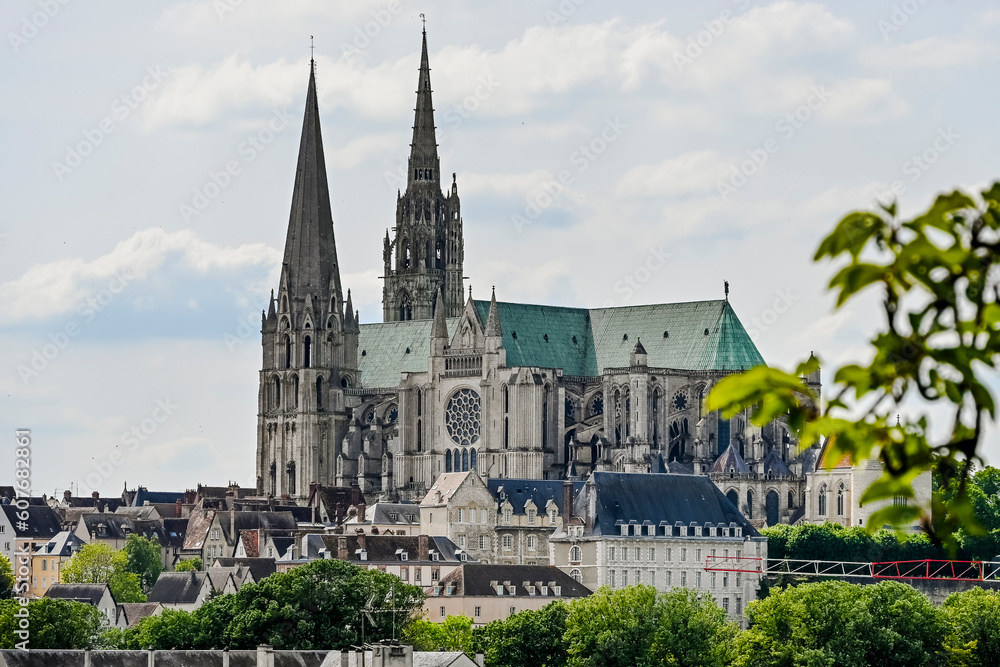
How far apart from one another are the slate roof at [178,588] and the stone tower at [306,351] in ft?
147

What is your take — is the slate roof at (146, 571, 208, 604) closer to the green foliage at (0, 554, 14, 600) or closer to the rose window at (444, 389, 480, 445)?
the green foliage at (0, 554, 14, 600)

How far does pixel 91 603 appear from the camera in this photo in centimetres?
13350

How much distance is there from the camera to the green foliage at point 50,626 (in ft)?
332

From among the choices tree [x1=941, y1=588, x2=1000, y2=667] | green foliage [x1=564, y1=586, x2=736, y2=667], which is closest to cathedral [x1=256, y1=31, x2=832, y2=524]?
tree [x1=941, y1=588, x2=1000, y2=667]

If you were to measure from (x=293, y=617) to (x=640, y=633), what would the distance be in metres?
14.9

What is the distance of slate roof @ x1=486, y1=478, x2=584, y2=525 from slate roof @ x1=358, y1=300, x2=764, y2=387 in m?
24.6

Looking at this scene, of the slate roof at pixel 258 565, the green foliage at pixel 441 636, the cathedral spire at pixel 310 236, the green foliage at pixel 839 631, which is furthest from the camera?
the cathedral spire at pixel 310 236

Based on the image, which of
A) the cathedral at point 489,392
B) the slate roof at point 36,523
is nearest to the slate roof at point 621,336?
the cathedral at point 489,392

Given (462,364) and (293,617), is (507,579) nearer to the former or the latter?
(293,617)

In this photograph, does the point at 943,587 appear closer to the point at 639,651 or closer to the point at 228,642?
the point at 639,651

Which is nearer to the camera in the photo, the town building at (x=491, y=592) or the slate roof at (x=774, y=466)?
the town building at (x=491, y=592)

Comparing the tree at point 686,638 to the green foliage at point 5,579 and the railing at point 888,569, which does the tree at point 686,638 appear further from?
the green foliage at point 5,579

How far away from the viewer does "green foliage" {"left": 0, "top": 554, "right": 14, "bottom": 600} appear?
141m

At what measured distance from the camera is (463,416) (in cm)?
17400
